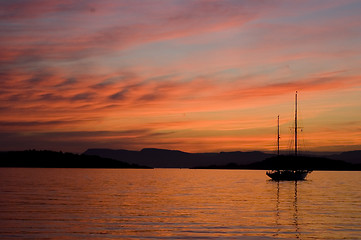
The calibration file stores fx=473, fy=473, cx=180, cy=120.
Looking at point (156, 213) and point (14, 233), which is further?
point (156, 213)

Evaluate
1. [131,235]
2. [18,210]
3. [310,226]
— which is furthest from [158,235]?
[18,210]

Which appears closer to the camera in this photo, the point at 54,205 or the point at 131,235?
the point at 131,235

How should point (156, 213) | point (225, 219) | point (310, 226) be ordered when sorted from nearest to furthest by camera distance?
point (310, 226)
point (225, 219)
point (156, 213)

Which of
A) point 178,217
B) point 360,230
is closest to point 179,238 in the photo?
point 178,217

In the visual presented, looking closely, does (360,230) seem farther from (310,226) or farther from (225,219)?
(225,219)

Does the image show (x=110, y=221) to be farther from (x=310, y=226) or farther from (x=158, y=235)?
(x=310, y=226)

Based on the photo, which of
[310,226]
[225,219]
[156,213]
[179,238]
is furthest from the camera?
[156,213]

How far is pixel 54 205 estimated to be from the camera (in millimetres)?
58031

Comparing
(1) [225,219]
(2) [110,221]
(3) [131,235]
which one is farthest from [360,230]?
(2) [110,221]

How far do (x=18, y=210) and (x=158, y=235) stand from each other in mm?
22684

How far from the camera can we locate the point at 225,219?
1795 inches

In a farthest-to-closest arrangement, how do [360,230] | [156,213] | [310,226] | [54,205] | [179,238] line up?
[54,205] < [156,213] < [310,226] < [360,230] < [179,238]

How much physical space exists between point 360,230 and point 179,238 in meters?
15.9

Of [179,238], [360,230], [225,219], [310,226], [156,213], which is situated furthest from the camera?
[156,213]
